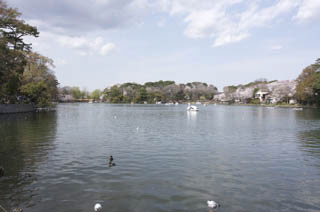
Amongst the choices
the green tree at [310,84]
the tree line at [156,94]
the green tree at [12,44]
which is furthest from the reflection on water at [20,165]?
the tree line at [156,94]

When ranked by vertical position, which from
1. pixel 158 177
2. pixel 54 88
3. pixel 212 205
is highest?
pixel 54 88

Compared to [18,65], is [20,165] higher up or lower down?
lower down

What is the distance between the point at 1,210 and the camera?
26.4ft

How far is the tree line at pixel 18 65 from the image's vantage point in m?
35.3

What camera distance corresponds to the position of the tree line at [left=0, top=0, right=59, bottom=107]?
116 feet

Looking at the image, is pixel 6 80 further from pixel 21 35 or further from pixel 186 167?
pixel 186 167

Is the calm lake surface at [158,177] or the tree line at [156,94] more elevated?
the tree line at [156,94]

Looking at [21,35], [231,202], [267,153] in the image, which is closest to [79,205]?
[231,202]

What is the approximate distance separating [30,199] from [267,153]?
1438 centimetres

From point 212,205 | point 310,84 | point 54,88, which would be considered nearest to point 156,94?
point 54,88

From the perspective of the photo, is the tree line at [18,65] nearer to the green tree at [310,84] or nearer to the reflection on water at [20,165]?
the reflection on water at [20,165]

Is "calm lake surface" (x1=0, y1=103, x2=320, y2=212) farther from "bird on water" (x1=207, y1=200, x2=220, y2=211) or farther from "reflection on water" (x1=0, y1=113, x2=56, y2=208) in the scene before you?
"bird on water" (x1=207, y1=200, x2=220, y2=211)

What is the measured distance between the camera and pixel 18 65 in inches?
1490

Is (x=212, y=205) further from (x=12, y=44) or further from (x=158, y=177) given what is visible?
(x=12, y=44)
